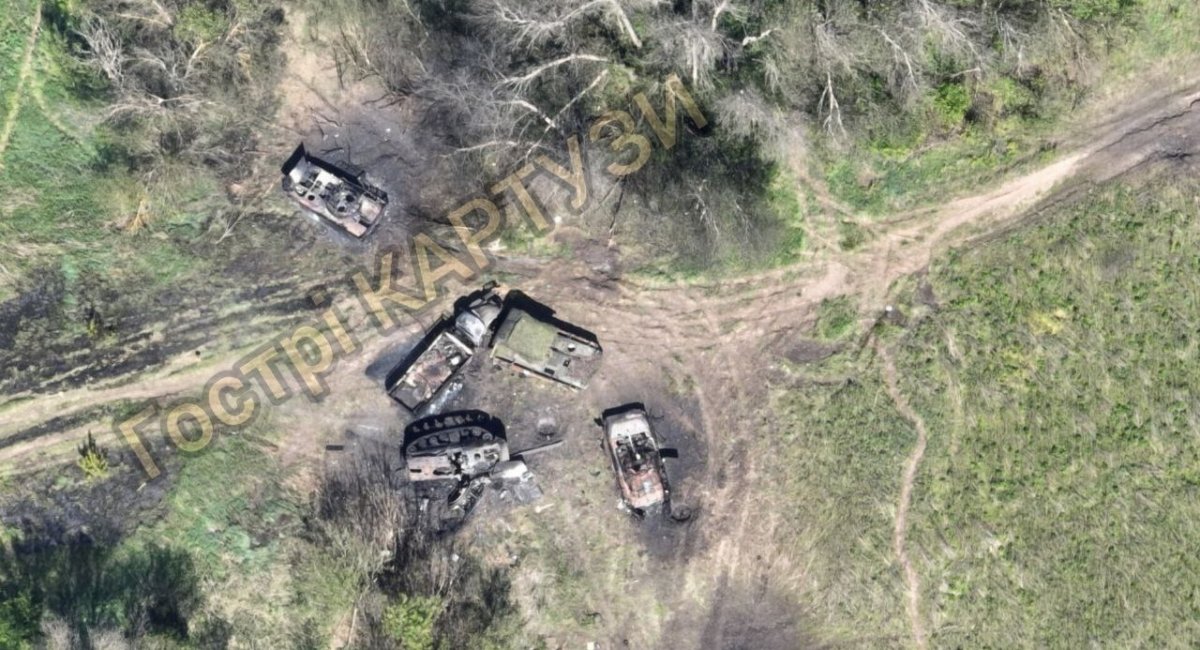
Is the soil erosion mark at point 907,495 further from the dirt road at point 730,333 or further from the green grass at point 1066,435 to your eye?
the green grass at point 1066,435

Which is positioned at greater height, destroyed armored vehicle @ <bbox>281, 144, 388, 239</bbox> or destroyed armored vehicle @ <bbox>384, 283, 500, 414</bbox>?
destroyed armored vehicle @ <bbox>281, 144, 388, 239</bbox>

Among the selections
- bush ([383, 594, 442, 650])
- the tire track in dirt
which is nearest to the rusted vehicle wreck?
bush ([383, 594, 442, 650])

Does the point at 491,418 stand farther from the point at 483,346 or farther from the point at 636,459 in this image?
the point at 636,459

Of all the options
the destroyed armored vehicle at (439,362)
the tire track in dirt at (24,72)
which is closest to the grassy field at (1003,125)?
the destroyed armored vehicle at (439,362)

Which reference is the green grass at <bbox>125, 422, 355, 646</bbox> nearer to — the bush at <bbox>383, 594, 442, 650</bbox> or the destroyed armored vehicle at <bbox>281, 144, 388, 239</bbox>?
the bush at <bbox>383, 594, 442, 650</bbox>

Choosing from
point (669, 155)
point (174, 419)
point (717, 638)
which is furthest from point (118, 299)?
point (717, 638)

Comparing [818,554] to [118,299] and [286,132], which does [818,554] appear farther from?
[118,299]

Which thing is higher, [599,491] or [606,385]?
[606,385]
